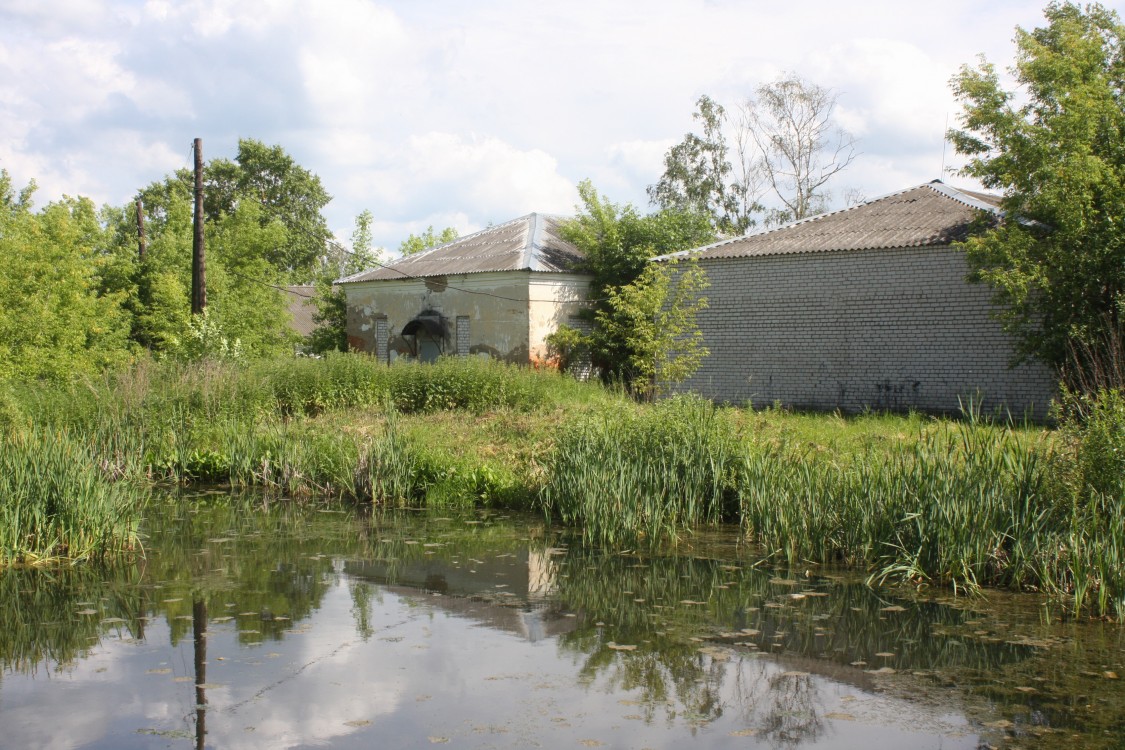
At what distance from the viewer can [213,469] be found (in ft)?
49.2

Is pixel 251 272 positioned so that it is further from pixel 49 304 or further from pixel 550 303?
pixel 550 303

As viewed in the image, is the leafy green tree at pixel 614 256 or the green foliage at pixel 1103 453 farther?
the leafy green tree at pixel 614 256

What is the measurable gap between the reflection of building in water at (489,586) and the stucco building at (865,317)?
345 inches

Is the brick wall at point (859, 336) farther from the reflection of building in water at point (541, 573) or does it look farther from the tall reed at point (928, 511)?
the reflection of building in water at point (541, 573)

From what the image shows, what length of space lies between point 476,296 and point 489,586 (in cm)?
1846

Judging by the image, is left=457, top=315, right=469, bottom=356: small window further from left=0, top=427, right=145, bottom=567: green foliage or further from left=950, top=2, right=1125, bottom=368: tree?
left=0, top=427, right=145, bottom=567: green foliage

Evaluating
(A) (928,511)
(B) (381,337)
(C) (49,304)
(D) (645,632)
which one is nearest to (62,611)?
(D) (645,632)

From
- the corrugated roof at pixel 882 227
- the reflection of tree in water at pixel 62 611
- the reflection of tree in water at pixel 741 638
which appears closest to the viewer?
the reflection of tree in water at pixel 741 638

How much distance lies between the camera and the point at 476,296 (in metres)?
26.7

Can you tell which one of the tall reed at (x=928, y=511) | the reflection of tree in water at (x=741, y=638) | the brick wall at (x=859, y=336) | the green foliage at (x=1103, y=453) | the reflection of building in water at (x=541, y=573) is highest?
the brick wall at (x=859, y=336)

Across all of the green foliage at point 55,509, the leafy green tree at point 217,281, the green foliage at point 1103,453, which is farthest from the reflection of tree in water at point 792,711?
the leafy green tree at point 217,281

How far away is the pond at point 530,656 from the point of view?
17.4ft

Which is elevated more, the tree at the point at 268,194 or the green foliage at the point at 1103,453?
the tree at the point at 268,194

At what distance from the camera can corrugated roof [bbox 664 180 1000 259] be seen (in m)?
19.2
